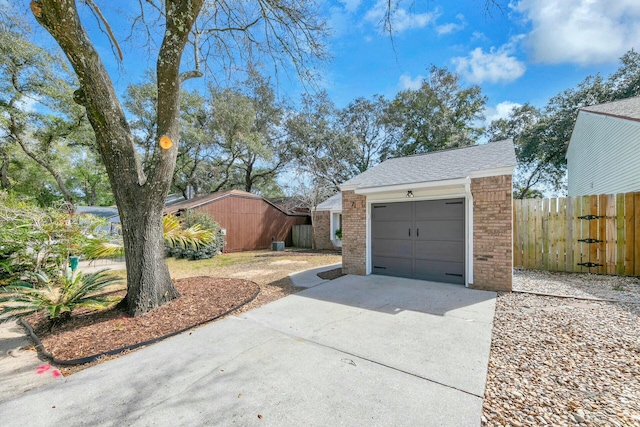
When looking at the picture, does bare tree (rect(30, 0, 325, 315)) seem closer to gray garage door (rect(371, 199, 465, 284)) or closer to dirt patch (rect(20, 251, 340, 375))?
dirt patch (rect(20, 251, 340, 375))

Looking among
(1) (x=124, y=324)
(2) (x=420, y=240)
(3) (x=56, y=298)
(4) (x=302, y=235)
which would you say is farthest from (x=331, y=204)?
(3) (x=56, y=298)

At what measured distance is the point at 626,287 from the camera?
A: 5582 mm

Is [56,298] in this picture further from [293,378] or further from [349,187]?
[349,187]

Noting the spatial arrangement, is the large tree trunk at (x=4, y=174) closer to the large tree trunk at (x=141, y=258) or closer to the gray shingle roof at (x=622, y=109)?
the large tree trunk at (x=141, y=258)

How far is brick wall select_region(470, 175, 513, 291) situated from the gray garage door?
1.15 feet

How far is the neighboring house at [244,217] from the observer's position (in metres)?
14.2

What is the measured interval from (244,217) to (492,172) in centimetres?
1284

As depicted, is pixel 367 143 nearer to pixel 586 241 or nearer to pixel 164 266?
pixel 586 241

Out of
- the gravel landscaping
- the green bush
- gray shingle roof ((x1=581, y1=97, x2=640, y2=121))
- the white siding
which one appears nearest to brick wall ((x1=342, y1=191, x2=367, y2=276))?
the gravel landscaping

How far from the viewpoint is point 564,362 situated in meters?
2.82

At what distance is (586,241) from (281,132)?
20.1 meters

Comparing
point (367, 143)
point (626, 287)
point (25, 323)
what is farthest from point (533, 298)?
point (367, 143)

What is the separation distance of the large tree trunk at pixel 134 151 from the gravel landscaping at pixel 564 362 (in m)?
4.78

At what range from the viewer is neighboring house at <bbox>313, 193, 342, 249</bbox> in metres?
14.9
